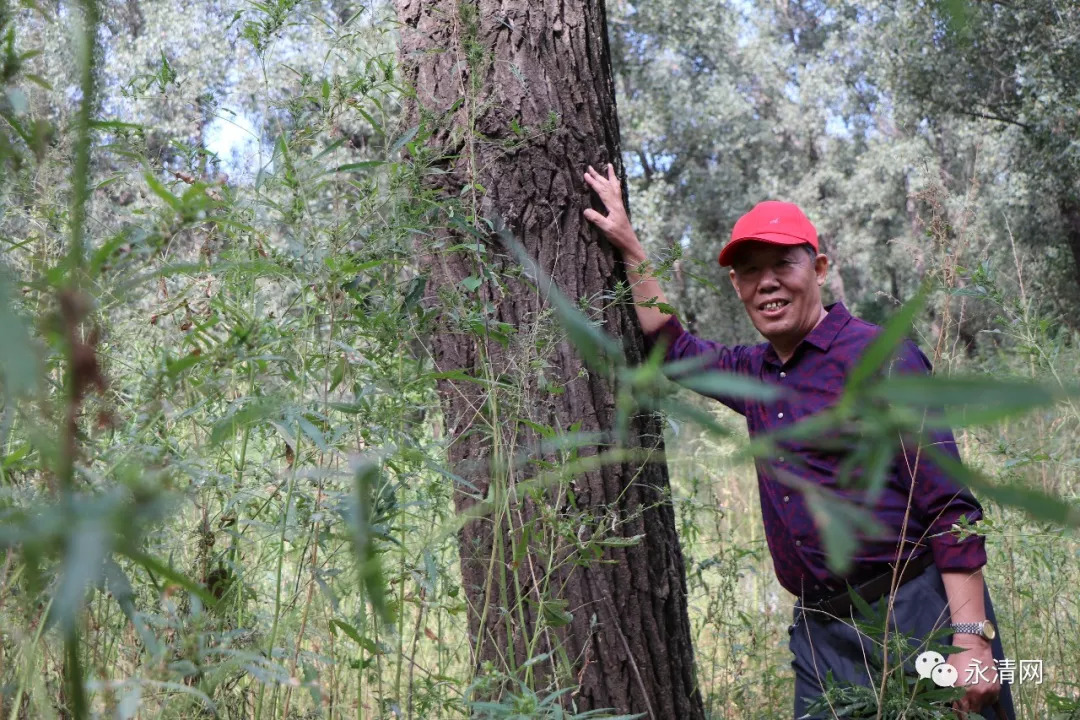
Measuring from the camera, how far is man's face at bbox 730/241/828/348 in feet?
9.38

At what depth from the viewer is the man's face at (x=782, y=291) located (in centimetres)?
286

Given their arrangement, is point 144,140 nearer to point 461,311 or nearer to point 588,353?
point 461,311

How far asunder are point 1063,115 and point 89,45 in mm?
14261

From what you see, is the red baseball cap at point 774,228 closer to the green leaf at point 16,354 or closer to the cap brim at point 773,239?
the cap brim at point 773,239

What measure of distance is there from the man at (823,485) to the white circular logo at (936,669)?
0.37 ft

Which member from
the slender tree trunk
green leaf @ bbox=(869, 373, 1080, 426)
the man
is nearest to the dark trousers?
the man

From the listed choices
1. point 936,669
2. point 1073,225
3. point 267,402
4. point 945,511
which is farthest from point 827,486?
point 1073,225

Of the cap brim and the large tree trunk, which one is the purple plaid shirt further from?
the large tree trunk

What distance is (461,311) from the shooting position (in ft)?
6.13

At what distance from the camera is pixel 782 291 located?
2885mm

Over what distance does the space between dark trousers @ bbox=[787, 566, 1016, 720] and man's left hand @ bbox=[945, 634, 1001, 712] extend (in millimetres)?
21

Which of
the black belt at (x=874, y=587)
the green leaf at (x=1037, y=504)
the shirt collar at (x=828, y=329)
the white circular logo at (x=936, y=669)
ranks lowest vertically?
the white circular logo at (x=936, y=669)

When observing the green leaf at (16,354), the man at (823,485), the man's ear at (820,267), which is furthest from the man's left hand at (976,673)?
the green leaf at (16,354)

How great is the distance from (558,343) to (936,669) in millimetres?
1104
